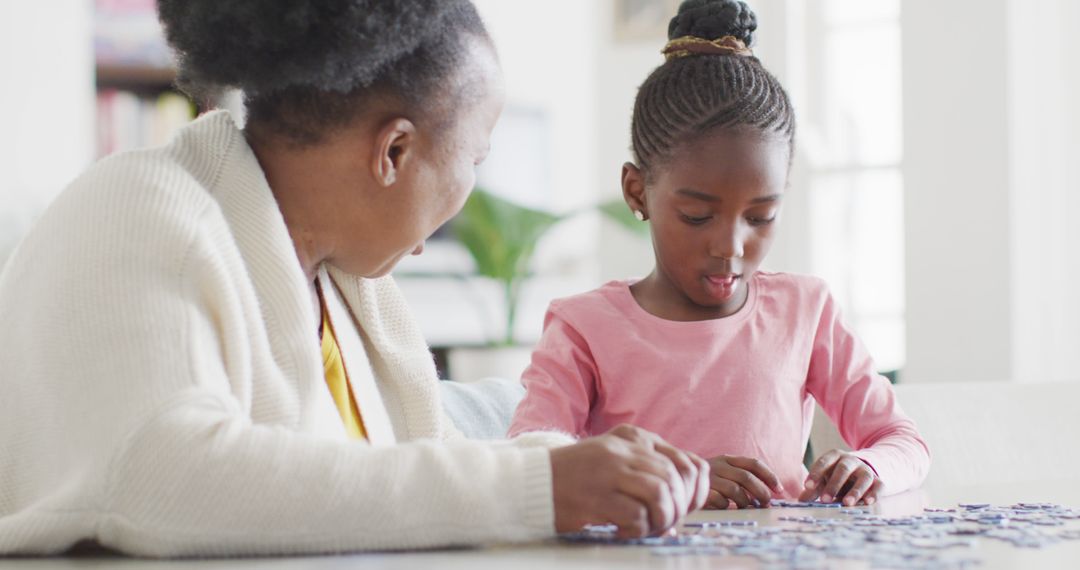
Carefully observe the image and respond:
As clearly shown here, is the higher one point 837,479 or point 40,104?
point 40,104

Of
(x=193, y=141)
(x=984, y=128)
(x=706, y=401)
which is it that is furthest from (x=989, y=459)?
(x=984, y=128)

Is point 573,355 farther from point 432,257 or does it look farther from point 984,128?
point 432,257

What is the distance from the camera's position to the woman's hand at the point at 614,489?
1066 mm

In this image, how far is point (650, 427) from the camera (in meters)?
1.83

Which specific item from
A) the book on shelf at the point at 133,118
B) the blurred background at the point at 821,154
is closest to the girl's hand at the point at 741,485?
the blurred background at the point at 821,154

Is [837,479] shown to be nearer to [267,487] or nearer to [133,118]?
[267,487]

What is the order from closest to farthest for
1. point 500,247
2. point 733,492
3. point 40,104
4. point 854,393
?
point 733,492 < point 854,393 < point 40,104 < point 500,247

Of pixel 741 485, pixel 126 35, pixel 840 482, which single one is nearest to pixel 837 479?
pixel 840 482

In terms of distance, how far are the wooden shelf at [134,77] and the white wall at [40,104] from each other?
39cm

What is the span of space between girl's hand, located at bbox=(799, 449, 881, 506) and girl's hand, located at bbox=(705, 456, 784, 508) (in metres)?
0.06

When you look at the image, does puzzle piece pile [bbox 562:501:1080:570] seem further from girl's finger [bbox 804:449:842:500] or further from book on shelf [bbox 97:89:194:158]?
book on shelf [bbox 97:89:194:158]

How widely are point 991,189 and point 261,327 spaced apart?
127 inches

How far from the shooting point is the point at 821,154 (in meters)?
5.34

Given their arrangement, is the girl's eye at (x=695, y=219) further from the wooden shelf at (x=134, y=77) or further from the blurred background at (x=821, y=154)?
the wooden shelf at (x=134, y=77)
